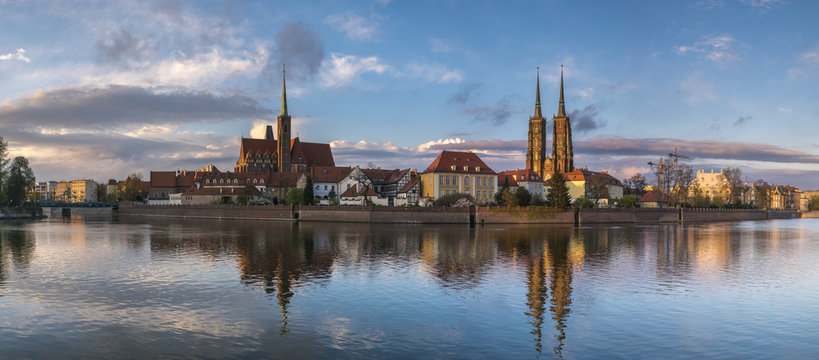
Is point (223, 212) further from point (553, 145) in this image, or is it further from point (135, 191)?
A: point (553, 145)

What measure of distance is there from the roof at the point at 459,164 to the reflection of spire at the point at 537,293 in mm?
66198

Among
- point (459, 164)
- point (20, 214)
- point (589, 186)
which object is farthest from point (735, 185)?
point (20, 214)

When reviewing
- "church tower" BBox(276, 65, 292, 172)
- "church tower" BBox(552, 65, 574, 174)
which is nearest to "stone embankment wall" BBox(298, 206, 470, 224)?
"church tower" BBox(276, 65, 292, 172)

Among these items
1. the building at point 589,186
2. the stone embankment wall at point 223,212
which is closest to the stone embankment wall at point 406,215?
the stone embankment wall at point 223,212

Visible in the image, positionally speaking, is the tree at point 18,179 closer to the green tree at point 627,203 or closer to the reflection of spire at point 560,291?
the reflection of spire at point 560,291

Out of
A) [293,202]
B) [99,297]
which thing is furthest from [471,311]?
[293,202]

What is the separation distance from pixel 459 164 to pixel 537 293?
81.2m

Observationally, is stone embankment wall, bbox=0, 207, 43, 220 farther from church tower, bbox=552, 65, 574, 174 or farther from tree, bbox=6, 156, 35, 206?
church tower, bbox=552, 65, 574, 174

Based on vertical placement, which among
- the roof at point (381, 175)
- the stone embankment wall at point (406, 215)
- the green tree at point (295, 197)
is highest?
the roof at point (381, 175)

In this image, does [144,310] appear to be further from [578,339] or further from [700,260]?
[700,260]

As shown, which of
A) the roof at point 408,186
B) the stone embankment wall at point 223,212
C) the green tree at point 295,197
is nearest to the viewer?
the stone embankment wall at point 223,212

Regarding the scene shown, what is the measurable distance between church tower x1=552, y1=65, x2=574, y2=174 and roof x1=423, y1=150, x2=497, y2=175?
60.3m

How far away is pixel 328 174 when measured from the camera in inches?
4887

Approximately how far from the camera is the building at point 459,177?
10062 centimetres
